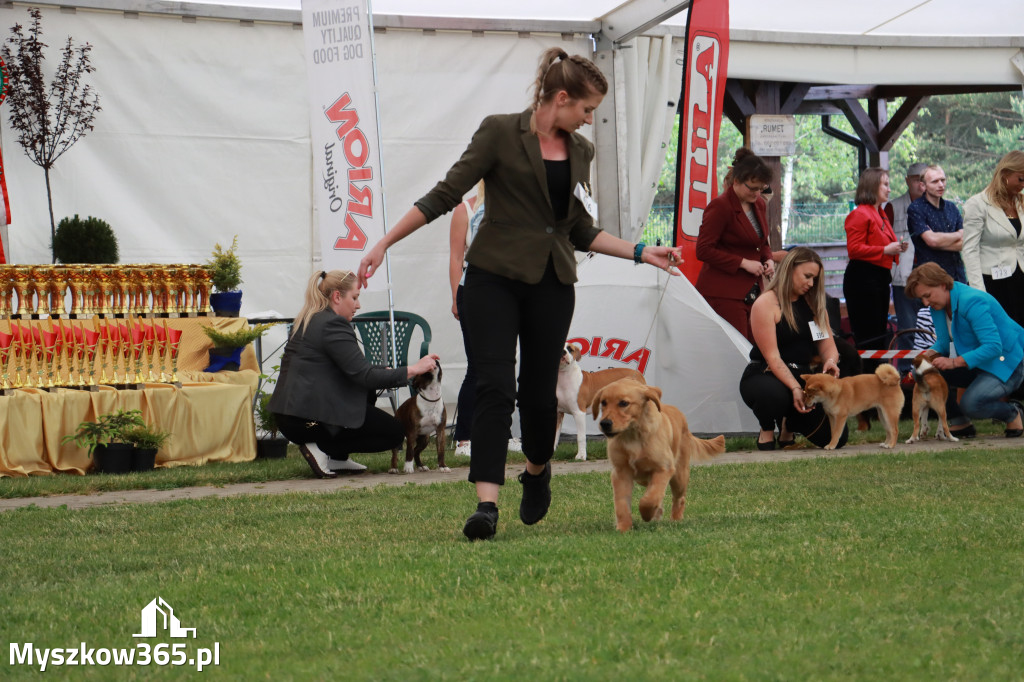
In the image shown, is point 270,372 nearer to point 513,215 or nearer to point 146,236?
Result: point 146,236

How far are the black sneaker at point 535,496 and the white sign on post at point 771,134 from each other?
9.15 meters

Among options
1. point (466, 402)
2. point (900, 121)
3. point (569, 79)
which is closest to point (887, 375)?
point (466, 402)

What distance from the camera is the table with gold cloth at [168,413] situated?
24.9 ft

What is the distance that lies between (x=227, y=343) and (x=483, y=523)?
4.79m

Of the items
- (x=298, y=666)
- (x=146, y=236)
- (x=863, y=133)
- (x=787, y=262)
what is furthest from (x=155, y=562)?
(x=863, y=133)

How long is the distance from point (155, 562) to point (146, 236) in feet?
21.2

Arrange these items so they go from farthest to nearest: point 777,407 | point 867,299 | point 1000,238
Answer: point 867,299 < point 1000,238 < point 777,407

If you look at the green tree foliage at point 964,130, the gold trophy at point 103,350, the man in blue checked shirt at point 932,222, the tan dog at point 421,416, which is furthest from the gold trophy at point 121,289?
the green tree foliage at point 964,130

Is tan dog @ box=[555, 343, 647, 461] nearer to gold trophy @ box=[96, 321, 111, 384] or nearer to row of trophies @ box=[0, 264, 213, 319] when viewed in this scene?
row of trophies @ box=[0, 264, 213, 319]

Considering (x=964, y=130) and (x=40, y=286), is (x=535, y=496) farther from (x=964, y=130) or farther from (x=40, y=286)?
(x=964, y=130)

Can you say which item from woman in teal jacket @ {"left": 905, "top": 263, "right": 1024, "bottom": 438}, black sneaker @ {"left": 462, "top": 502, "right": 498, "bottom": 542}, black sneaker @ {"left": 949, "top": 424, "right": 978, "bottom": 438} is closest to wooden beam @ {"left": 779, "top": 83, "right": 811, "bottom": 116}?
woman in teal jacket @ {"left": 905, "top": 263, "right": 1024, "bottom": 438}

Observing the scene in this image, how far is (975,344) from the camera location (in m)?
8.56

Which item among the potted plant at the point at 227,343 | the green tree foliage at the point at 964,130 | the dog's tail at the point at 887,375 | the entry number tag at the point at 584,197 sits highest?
the green tree foliage at the point at 964,130

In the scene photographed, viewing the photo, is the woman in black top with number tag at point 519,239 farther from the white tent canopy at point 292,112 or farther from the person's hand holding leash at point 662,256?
the white tent canopy at point 292,112
